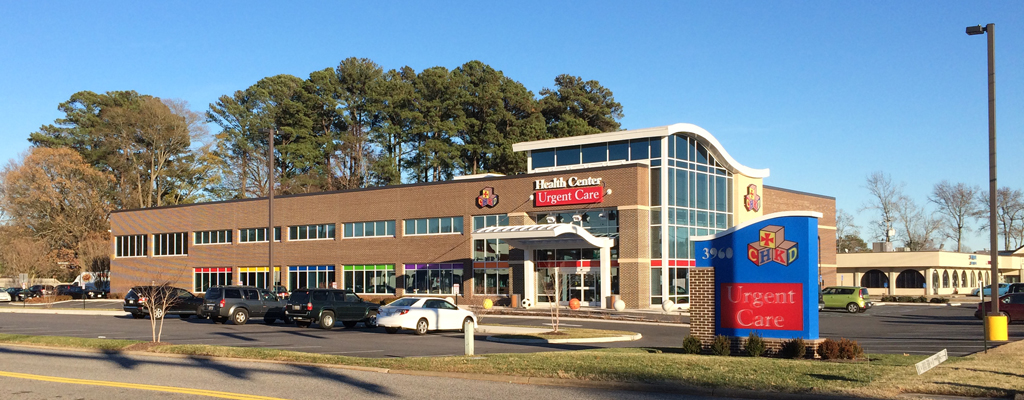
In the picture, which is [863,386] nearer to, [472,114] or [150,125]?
[472,114]

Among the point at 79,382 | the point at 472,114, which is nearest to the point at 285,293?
the point at 79,382

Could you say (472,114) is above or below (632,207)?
above

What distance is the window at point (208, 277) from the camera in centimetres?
6556

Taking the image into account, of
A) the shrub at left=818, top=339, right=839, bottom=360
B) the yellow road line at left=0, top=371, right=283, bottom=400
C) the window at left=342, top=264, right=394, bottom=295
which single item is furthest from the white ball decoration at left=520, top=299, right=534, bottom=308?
the yellow road line at left=0, top=371, right=283, bottom=400

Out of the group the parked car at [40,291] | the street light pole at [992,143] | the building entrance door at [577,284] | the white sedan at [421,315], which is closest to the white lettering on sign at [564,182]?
the building entrance door at [577,284]

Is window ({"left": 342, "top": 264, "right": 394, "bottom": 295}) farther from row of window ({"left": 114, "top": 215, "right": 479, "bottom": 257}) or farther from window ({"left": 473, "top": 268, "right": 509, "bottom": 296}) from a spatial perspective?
window ({"left": 473, "top": 268, "right": 509, "bottom": 296})

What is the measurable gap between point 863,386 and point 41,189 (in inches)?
3065

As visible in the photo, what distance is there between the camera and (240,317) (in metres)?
35.2

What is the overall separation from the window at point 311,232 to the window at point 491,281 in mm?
12911

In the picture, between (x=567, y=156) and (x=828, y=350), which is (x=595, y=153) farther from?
(x=828, y=350)

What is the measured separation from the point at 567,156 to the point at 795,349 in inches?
1325

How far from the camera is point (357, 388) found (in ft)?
44.8

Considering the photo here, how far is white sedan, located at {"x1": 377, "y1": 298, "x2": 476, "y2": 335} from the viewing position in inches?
1131

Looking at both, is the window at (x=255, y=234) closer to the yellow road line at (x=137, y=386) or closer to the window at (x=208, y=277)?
the window at (x=208, y=277)
